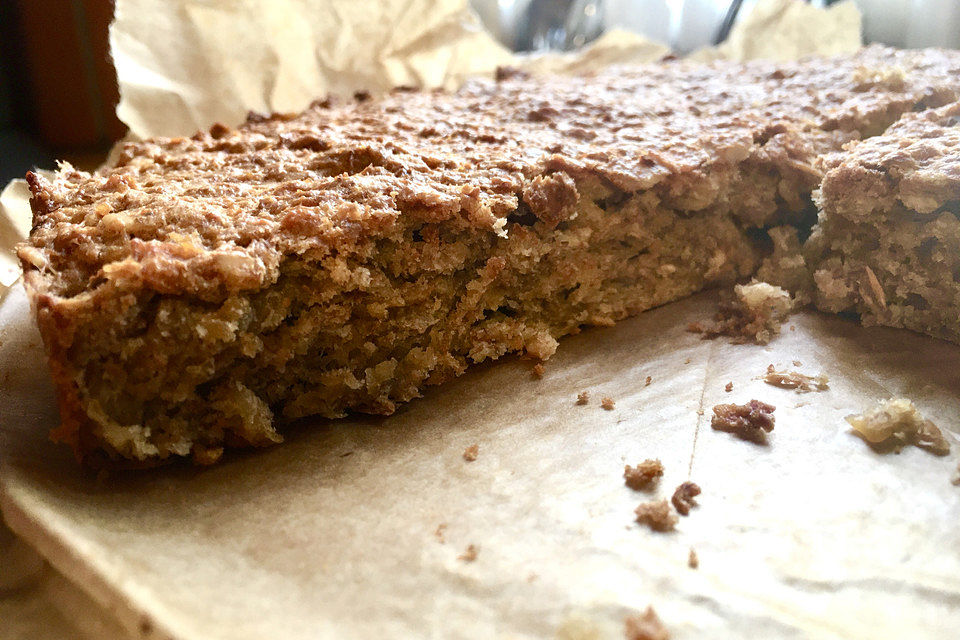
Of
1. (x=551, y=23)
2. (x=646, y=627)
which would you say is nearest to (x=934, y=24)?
(x=551, y=23)

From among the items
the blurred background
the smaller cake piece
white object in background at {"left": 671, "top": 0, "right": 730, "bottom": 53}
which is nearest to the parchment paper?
the smaller cake piece

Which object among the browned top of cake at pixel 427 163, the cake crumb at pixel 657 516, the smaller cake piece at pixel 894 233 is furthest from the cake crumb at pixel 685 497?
the smaller cake piece at pixel 894 233

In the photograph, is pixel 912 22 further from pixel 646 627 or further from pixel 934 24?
pixel 646 627

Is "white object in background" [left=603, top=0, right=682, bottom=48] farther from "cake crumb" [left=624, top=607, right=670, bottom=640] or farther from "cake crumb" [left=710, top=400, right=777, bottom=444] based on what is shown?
"cake crumb" [left=624, top=607, right=670, bottom=640]

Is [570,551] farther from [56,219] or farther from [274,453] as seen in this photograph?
[56,219]

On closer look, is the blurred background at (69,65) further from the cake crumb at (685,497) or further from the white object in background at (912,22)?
the cake crumb at (685,497)
